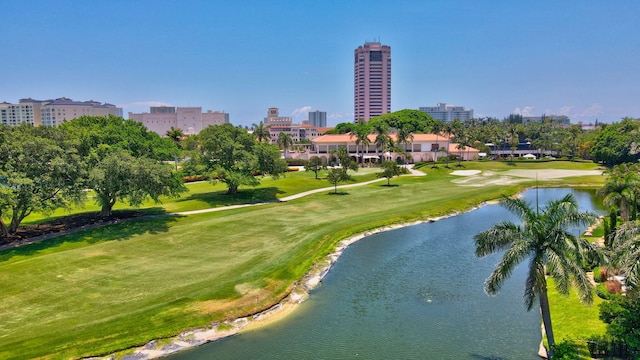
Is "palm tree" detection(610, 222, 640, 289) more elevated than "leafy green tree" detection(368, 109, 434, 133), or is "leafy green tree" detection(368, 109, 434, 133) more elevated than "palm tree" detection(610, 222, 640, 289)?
"leafy green tree" detection(368, 109, 434, 133)

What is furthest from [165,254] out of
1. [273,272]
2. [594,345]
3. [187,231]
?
[594,345]

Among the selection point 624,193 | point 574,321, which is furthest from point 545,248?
point 624,193

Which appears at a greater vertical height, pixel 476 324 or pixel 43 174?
pixel 43 174

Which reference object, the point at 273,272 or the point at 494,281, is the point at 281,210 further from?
the point at 494,281

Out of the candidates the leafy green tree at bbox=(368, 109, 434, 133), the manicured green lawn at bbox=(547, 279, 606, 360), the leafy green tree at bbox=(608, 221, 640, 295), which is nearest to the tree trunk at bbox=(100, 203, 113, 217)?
the manicured green lawn at bbox=(547, 279, 606, 360)

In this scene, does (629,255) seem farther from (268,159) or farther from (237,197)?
(237,197)

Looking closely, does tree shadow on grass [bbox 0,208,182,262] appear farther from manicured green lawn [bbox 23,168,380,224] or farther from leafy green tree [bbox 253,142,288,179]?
leafy green tree [bbox 253,142,288,179]

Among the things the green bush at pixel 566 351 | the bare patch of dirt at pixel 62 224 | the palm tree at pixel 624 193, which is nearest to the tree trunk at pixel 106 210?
the bare patch of dirt at pixel 62 224
